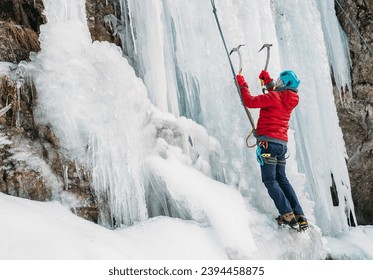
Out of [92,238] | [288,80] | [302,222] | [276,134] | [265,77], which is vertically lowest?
[302,222]

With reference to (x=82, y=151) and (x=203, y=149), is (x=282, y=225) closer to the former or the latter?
(x=203, y=149)

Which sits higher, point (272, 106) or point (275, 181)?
point (272, 106)

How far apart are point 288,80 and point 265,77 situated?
310mm

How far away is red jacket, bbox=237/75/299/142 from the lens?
3562mm

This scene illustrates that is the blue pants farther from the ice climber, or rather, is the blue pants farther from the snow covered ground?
the snow covered ground

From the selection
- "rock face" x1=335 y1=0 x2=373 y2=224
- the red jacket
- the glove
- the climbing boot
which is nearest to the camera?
the red jacket

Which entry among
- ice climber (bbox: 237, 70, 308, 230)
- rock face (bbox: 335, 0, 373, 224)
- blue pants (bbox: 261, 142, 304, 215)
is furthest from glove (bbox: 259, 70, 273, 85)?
rock face (bbox: 335, 0, 373, 224)

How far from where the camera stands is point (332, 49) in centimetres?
614

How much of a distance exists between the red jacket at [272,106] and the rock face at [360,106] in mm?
2903

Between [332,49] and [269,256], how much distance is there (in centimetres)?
385

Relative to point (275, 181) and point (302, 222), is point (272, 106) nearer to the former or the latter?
point (275, 181)

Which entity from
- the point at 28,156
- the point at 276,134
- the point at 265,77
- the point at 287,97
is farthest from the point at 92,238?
the point at 265,77

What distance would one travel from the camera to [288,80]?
11.9ft

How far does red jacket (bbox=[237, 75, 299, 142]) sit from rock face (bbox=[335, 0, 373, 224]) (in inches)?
114
